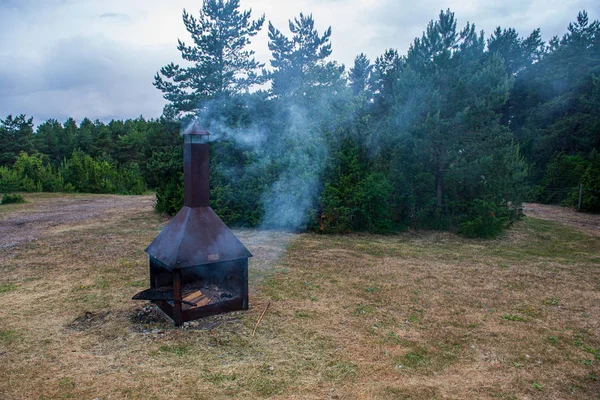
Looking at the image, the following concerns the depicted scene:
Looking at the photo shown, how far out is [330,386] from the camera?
374 cm

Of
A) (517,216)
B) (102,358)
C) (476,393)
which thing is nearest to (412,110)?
(517,216)

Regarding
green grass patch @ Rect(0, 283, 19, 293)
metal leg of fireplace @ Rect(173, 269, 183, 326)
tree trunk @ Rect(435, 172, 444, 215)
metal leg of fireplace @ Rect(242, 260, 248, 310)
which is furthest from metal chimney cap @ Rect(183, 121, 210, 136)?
tree trunk @ Rect(435, 172, 444, 215)

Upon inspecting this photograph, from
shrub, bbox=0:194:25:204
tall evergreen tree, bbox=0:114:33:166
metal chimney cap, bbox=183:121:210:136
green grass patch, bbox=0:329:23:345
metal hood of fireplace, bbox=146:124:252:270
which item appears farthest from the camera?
tall evergreen tree, bbox=0:114:33:166

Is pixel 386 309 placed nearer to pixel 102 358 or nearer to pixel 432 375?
pixel 432 375

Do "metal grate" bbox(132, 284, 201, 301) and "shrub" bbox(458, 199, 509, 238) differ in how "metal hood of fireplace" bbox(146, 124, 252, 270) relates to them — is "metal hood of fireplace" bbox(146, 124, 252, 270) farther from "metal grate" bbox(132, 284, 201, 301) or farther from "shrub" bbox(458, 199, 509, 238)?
"shrub" bbox(458, 199, 509, 238)

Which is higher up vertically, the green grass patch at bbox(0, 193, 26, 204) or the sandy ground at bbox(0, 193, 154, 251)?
the green grass patch at bbox(0, 193, 26, 204)

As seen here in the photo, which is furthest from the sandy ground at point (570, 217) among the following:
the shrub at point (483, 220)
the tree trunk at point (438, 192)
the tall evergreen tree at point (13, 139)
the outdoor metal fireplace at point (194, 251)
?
the tall evergreen tree at point (13, 139)

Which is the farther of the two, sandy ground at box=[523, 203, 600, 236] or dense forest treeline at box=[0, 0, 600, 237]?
sandy ground at box=[523, 203, 600, 236]

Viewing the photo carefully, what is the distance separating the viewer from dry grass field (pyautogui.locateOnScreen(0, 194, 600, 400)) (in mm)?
3758

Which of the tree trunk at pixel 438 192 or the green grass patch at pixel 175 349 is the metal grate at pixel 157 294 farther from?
the tree trunk at pixel 438 192

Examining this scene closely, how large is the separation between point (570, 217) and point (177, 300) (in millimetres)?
18456

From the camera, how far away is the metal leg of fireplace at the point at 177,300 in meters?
4.88

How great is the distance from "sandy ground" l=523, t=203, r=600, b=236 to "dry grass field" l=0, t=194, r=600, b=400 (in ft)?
20.0

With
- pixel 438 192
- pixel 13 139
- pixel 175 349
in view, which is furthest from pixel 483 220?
pixel 13 139
